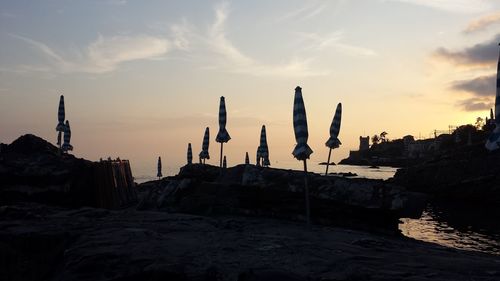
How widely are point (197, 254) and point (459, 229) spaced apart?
22.8m

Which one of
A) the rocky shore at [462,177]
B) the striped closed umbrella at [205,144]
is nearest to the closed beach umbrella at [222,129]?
the striped closed umbrella at [205,144]

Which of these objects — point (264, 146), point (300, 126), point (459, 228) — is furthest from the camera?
point (264, 146)

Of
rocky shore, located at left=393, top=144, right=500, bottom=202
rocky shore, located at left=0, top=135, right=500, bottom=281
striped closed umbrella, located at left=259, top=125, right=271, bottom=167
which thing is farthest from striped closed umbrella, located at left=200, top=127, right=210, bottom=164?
rocky shore, located at left=393, top=144, right=500, bottom=202

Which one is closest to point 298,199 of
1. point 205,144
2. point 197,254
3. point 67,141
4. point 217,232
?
point 217,232

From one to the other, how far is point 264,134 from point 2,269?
80.1 ft

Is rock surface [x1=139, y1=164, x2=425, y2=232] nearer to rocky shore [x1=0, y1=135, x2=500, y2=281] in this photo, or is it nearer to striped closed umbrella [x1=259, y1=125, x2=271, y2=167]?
rocky shore [x1=0, y1=135, x2=500, y2=281]

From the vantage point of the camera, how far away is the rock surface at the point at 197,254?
654 centimetres

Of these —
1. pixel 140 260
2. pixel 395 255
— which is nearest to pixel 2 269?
pixel 140 260

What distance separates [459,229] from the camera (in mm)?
26047

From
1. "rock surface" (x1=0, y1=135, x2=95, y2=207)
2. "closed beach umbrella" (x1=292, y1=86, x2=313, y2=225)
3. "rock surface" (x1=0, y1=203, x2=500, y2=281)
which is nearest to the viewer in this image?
"rock surface" (x1=0, y1=203, x2=500, y2=281)

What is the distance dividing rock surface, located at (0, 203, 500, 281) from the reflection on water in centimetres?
1114

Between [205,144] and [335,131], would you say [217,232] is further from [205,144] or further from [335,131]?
[205,144]

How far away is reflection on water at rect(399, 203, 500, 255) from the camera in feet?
68.4

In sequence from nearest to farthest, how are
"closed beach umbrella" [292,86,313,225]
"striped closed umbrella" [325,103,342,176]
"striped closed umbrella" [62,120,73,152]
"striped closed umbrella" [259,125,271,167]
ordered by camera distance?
1. "closed beach umbrella" [292,86,313,225]
2. "striped closed umbrella" [325,103,342,176]
3. "striped closed umbrella" [62,120,73,152]
4. "striped closed umbrella" [259,125,271,167]
